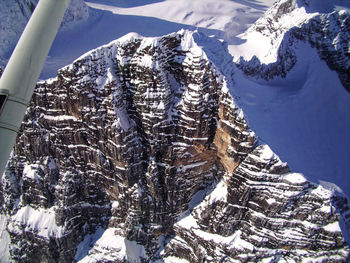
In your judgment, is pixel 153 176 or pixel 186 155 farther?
pixel 153 176

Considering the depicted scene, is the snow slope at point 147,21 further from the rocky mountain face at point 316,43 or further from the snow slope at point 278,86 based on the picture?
the rocky mountain face at point 316,43

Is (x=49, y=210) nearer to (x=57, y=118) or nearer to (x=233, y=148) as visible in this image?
(x=57, y=118)

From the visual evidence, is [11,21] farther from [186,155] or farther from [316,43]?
[316,43]

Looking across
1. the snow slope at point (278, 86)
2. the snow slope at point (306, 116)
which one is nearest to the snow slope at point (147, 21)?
the snow slope at point (278, 86)

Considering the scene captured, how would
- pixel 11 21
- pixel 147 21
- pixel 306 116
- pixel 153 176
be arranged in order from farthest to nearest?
pixel 147 21
pixel 11 21
pixel 306 116
pixel 153 176

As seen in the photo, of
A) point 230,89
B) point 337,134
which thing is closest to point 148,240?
point 230,89

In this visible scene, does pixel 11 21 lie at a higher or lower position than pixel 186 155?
higher

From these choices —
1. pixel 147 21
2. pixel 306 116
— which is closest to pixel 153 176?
pixel 306 116
